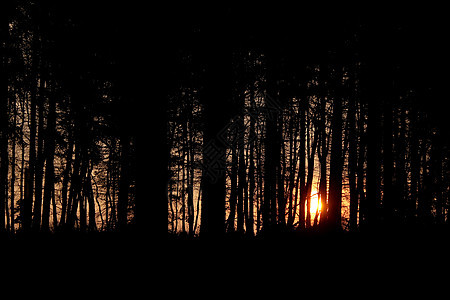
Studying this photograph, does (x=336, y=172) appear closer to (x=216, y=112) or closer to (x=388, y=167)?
(x=388, y=167)

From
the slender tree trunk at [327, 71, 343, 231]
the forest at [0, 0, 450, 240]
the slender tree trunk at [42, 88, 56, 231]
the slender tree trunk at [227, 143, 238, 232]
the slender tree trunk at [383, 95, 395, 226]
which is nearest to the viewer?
the forest at [0, 0, 450, 240]

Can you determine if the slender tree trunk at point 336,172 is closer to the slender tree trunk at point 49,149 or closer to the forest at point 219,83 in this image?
the forest at point 219,83

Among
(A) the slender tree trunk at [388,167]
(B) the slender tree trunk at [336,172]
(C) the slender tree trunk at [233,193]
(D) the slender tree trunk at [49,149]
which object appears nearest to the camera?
(A) the slender tree trunk at [388,167]

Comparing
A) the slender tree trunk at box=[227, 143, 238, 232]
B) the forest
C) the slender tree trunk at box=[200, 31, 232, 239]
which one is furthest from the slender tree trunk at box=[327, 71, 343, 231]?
the slender tree trunk at box=[227, 143, 238, 232]

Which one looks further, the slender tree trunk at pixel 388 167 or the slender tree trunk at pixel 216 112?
the slender tree trunk at pixel 388 167

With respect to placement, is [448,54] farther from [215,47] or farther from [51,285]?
[51,285]

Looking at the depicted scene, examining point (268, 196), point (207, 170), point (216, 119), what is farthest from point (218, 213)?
point (268, 196)

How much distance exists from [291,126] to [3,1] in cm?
938

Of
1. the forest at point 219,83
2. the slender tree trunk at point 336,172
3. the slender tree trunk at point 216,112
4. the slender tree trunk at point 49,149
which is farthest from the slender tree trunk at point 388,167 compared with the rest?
the slender tree trunk at point 49,149

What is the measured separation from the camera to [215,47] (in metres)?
4.64

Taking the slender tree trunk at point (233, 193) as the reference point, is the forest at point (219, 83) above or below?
above

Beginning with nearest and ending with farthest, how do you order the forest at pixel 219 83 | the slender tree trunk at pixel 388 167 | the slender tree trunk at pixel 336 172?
the forest at pixel 219 83 < the slender tree trunk at pixel 388 167 < the slender tree trunk at pixel 336 172

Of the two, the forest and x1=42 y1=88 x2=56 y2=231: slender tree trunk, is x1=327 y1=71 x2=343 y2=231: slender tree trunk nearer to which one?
the forest

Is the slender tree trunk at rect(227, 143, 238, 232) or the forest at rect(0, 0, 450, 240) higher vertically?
the forest at rect(0, 0, 450, 240)
